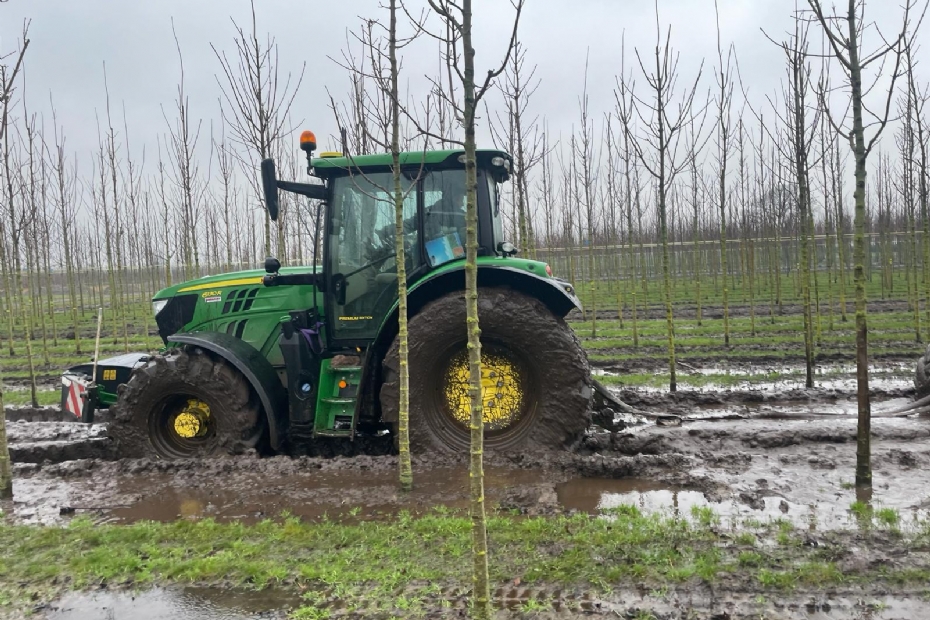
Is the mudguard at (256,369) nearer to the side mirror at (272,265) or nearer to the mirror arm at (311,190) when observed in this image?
the side mirror at (272,265)

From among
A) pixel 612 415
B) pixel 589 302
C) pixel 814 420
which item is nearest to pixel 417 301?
pixel 612 415

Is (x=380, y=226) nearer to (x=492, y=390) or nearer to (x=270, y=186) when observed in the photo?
(x=270, y=186)

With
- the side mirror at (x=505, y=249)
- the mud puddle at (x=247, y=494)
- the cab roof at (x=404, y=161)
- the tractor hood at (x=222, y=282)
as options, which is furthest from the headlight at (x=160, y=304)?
the side mirror at (x=505, y=249)

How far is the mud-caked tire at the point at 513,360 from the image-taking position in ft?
19.0

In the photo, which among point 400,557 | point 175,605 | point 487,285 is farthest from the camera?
point 487,285

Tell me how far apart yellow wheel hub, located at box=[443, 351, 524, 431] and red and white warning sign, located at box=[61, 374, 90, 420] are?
3718 millimetres

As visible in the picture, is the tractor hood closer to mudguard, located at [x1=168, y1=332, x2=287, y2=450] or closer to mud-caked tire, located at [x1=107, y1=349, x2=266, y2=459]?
mudguard, located at [x1=168, y1=332, x2=287, y2=450]

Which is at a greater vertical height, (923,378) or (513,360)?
(513,360)

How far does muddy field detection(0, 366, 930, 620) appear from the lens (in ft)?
11.5

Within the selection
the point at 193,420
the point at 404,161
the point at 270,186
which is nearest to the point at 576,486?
the point at 404,161

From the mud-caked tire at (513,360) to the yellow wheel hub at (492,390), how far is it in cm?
6

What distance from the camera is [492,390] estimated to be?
601cm

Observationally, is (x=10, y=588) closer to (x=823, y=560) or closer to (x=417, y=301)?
(x=417, y=301)

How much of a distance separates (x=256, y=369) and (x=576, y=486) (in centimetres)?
305
